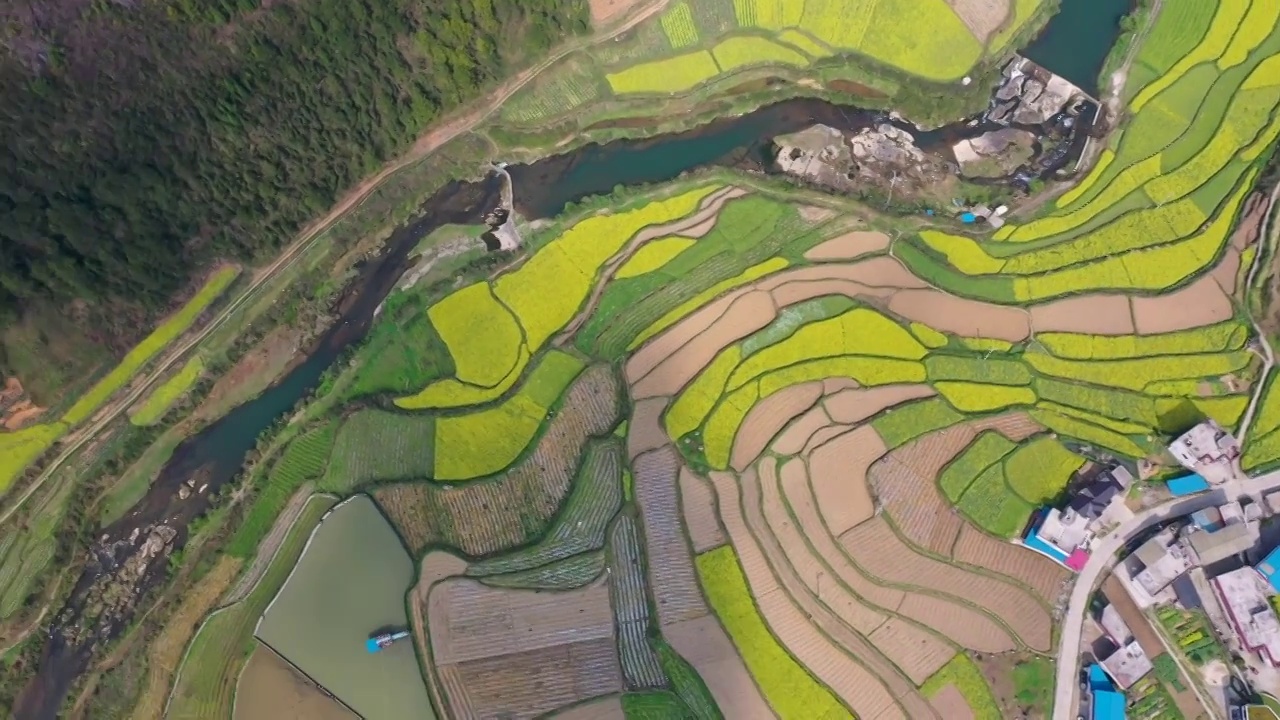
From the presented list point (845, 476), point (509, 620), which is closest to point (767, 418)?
point (845, 476)

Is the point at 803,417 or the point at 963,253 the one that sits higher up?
the point at 963,253

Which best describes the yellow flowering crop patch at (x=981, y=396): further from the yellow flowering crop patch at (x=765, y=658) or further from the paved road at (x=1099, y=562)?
the yellow flowering crop patch at (x=765, y=658)

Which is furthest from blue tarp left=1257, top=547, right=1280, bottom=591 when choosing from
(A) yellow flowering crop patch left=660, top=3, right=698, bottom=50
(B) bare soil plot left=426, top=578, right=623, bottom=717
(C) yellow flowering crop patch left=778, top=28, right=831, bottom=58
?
(A) yellow flowering crop patch left=660, top=3, right=698, bottom=50

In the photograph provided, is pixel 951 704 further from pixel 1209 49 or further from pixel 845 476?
pixel 1209 49

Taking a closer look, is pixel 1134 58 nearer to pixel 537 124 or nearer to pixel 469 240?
Answer: pixel 537 124

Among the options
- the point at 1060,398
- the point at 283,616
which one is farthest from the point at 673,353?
the point at 283,616

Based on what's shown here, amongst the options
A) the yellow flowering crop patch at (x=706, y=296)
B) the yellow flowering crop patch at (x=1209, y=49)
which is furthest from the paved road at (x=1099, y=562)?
the yellow flowering crop patch at (x=706, y=296)

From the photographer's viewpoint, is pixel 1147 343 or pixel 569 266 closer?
pixel 1147 343
